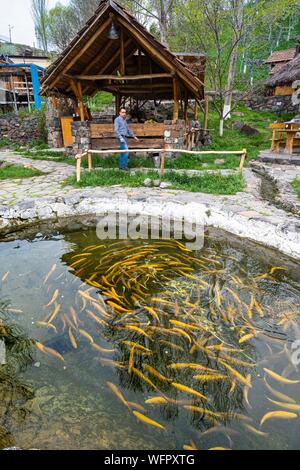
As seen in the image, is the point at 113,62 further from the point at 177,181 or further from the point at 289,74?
the point at 289,74

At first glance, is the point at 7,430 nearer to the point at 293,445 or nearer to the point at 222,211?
the point at 293,445

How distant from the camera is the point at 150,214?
21.2 feet

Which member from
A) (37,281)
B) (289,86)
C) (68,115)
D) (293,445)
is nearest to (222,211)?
(37,281)

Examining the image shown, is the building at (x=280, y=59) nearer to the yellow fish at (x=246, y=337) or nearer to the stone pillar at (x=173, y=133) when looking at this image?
the stone pillar at (x=173, y=133)

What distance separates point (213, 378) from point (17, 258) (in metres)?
3.71

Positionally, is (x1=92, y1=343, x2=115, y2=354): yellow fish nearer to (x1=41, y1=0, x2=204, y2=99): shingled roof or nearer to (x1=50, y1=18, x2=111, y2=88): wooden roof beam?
(x1=41, y1=0, x2=204, y2=99): shingled roof

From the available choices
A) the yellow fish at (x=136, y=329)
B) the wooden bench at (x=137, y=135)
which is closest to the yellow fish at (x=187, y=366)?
the yellow fish at (x=136, y=329)

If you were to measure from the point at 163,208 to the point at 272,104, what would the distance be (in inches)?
887

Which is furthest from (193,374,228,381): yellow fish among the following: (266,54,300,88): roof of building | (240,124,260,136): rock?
(266,54,300,88): roof of building

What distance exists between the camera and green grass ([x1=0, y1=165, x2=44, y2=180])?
9.51 metres

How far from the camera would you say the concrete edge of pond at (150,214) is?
533 cm

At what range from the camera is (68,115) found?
55.8 feet

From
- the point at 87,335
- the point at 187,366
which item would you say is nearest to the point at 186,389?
the point at 187,366

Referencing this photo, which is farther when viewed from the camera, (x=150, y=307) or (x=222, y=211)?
(x=222, y=211)
